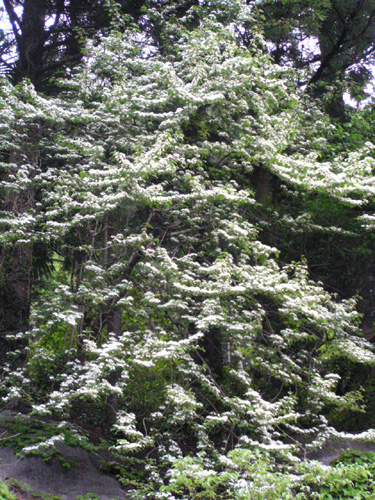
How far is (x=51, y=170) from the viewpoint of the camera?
288 inches

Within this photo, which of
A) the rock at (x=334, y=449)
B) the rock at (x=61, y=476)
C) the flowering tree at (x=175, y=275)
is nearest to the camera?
the rock at (x=61, y=476)

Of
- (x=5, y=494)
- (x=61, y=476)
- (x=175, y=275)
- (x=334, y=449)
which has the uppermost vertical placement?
(x=175, y=275)

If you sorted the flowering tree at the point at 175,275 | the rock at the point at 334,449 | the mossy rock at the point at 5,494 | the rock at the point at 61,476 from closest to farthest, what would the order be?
the mossy rock at the point at 5,494 → the rock at the point at 61,476 → the flowering tree at the point at 175,275 → the rock at the point at 334,449

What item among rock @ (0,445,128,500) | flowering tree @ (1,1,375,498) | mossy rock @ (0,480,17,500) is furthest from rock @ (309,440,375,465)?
mossy rock @ (0,480,17,500)

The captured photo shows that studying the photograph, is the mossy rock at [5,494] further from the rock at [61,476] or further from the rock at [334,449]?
the rock at [334,449]

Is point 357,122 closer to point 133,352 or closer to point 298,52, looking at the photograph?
point 298,52

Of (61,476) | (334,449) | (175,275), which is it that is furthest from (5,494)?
(334,449)

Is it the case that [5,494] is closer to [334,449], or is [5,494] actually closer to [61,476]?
[61,476]

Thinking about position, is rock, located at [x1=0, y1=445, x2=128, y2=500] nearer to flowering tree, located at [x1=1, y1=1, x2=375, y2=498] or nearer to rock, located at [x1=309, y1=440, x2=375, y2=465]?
flowering tree, located at [x1=1, y1=1, x2=375, y2=498]

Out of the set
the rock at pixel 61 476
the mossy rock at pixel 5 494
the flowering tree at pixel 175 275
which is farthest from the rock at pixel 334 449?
the mossy rock at pixel 5 494

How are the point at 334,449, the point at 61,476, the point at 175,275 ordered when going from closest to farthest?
the point at 61,476, the point at 175,275, the point at 334,449

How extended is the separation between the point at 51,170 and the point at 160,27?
15.3ft

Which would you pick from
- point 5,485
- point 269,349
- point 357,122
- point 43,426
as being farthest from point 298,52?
point 5,485

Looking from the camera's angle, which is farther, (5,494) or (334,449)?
(334,449)
